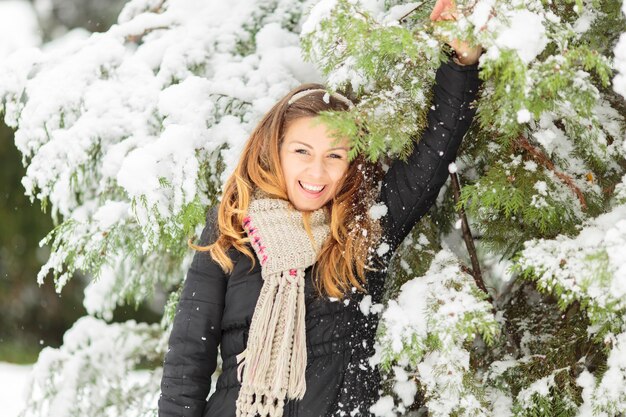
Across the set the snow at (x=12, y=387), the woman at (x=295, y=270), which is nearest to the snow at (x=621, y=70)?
the woman at (x=295, y=270)

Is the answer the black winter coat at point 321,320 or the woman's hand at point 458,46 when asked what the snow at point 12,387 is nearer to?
the black winter coat at point 321,320

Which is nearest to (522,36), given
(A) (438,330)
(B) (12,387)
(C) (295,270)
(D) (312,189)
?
(A) (438,330)

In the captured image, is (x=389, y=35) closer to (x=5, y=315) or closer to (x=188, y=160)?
(x=188, y=160)

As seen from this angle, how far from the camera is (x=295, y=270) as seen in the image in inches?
84.3

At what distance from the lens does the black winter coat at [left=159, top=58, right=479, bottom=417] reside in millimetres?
1970

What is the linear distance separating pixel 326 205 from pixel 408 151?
1.38ft

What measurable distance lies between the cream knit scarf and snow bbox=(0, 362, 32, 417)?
5.00 m

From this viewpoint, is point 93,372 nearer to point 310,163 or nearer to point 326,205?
point 326,205

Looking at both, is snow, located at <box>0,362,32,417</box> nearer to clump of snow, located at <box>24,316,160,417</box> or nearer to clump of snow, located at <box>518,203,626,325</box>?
clump of snow, located at <box>24,316,160,417</box>

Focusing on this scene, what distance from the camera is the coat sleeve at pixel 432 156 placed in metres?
1.82

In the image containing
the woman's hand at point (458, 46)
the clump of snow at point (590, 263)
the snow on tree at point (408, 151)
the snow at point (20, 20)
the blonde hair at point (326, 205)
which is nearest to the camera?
the clump of snow at point (590, 263)

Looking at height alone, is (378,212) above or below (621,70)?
below

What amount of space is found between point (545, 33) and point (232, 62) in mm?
1471

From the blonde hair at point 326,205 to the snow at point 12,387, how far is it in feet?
16.2
